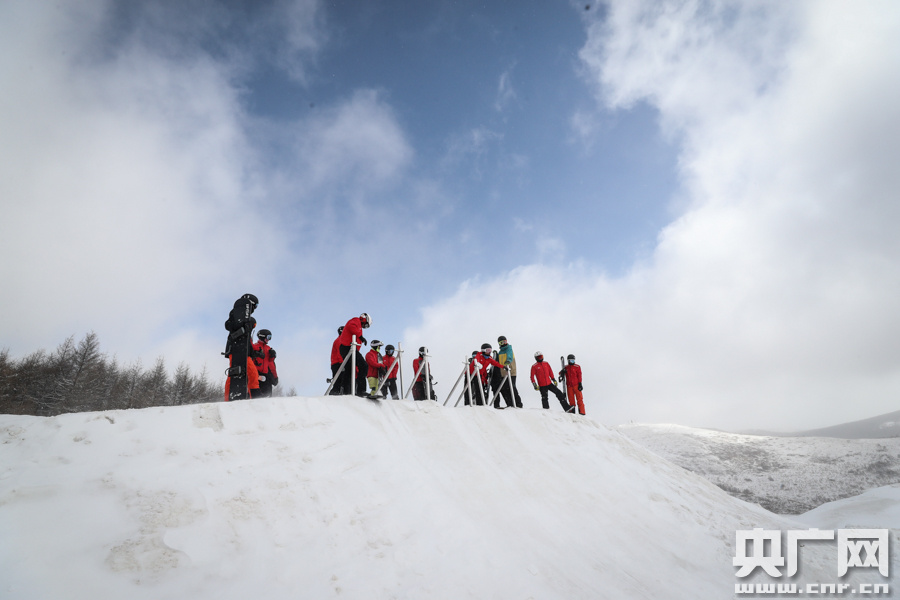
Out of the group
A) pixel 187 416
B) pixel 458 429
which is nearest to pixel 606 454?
pixel 458 429

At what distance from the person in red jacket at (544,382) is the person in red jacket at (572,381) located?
0.30 metres

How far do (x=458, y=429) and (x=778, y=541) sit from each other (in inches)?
267

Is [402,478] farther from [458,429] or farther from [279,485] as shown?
[458,429]

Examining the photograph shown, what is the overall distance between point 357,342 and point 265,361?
2.09 meters

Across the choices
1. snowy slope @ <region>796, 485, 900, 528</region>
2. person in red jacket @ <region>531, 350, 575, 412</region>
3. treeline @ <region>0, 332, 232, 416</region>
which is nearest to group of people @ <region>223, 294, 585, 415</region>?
person in red jacket @ <region>531, 350, 575, 412</region>

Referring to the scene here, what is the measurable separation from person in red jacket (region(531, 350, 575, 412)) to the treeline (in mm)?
24129

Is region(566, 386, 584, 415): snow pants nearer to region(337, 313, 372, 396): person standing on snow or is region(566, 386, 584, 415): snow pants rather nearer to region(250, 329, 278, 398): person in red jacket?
region(337, 313, 372, 396): person standing on snow

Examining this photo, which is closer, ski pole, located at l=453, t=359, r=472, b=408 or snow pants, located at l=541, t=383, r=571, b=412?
ski pole, located at l=453, t=359, r=472, b=408

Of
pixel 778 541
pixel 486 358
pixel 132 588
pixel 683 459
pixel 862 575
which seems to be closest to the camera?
pixel 132 588

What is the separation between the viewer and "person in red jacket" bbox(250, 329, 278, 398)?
8.32 m

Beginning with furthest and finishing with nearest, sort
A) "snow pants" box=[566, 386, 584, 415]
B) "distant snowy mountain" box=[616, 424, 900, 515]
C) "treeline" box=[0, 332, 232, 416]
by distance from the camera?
"treeline" box=[0, 332, 232, 416] < "snow pants" box=[566, 386, 584, 415] < "distant snowy mountain" box=[616, 424, 900, 515]

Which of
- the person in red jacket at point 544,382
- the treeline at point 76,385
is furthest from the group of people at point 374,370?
the treeline at point 76,385

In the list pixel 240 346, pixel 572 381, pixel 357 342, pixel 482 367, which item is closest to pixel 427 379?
pixel 357 342

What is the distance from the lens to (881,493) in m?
10.3
